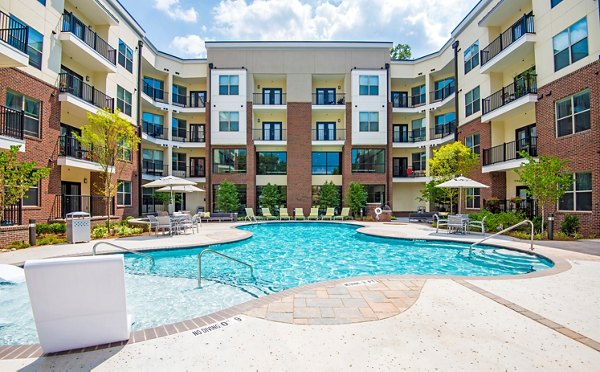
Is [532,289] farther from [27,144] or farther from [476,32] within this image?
[476,32]

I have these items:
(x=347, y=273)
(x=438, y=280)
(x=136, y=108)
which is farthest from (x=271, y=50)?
(x=438, y=280)

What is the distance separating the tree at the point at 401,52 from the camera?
119ft

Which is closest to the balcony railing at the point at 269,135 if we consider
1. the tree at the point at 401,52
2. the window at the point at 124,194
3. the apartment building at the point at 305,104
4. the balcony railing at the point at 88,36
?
the apartment building at the point at 305,104

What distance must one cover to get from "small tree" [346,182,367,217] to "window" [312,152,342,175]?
10.1 ft

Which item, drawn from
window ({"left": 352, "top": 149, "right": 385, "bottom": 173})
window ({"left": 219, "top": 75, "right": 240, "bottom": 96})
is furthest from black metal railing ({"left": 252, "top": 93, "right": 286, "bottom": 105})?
window ({"left": 352, "top": 149, "right": 385, "bottom": 173})

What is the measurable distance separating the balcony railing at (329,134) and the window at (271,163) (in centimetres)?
315

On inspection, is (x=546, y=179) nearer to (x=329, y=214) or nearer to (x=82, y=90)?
(x=329, y=214)

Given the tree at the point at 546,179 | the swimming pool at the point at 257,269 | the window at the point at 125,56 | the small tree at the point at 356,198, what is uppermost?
the window at the point at 125,56

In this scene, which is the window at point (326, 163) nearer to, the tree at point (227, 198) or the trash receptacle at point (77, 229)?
the tree at point (227, 198)

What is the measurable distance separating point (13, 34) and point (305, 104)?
57.8ft

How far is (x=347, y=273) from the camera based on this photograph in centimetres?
791

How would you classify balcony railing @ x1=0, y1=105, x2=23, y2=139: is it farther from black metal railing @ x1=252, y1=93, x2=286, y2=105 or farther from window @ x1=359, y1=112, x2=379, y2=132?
window @ x1=359, y1=112, x2=379, y2=132

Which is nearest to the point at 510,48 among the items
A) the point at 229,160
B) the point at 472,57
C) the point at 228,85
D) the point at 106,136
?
the point at 472,57

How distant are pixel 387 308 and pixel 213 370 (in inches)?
99.9
